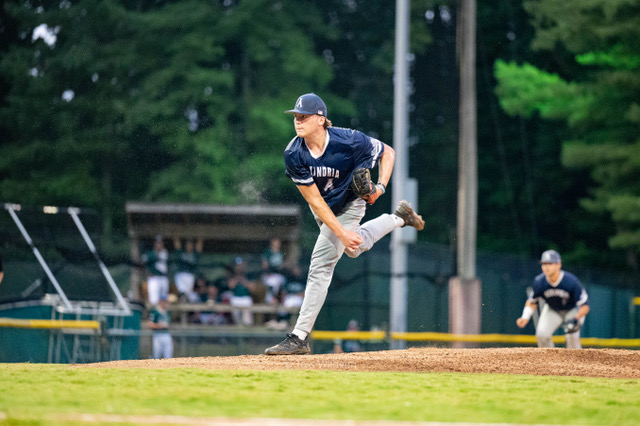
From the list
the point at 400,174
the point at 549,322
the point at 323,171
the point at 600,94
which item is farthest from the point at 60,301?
the point at 600,94

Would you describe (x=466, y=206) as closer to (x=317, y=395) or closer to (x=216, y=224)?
(x=216, y=224)

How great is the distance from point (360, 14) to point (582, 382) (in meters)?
22.9

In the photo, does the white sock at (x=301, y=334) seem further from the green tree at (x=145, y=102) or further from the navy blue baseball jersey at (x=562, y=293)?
the green tree at (x=145, y=102)

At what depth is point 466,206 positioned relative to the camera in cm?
1582

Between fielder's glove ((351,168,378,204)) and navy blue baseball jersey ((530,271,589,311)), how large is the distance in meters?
5.11

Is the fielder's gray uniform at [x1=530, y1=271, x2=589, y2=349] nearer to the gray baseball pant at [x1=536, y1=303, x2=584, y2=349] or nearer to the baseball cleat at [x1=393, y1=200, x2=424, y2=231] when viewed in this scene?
the gray baseball pant at [x1=536, y1=303, x2=584, y2=349]

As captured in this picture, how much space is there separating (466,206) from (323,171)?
8.81 meters

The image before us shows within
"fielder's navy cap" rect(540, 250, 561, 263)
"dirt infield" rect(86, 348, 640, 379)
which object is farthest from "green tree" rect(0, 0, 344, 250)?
"dirt infield" rect(86, 348, 640, 379)

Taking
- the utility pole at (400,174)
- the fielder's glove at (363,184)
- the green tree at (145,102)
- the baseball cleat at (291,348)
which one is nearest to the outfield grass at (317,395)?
the baseball cleat at (291,348)

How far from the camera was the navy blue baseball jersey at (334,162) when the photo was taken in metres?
7.21

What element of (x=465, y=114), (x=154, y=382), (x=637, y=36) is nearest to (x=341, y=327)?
(x=465, y=114)

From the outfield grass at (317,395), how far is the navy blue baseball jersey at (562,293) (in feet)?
15.6

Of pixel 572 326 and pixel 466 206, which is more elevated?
pixel 466 206

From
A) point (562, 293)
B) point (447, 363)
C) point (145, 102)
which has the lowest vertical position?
point (447, 363)
